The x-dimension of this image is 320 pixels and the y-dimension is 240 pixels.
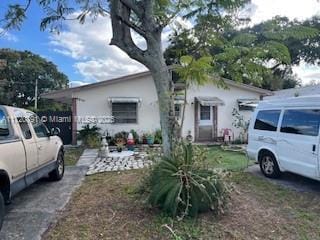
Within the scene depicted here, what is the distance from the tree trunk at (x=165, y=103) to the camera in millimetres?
5984

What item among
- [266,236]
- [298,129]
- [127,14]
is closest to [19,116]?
[127,14]

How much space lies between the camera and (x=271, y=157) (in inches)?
329

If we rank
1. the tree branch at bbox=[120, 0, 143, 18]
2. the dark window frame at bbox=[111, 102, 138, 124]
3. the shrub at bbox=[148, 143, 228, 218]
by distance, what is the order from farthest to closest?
the dark window frame at bbox=[111, 102, 138, 124]
the tree branch at bbox=[120, 0, 143, 18]
the shrub at bbox=[148, 143, 228, 218]

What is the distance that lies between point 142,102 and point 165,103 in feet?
35.6

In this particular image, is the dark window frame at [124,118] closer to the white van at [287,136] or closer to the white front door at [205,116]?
the white front door at [205,116]

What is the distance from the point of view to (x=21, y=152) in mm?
5531

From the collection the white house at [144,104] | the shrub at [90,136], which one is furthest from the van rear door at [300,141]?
the shrub at [90,136]

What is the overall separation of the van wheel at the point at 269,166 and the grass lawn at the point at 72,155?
6164 millimetres

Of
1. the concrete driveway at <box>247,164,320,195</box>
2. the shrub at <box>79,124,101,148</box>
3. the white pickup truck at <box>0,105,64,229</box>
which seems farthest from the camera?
the shrub at <box>79,124,101,148</box>

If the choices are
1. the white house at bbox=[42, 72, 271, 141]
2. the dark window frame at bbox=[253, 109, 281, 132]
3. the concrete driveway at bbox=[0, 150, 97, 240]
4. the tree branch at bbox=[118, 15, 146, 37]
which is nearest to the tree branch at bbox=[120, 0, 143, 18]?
the tree branch at bbox=[118, 15, 146, 37]

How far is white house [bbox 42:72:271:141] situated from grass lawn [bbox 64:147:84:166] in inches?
65.9

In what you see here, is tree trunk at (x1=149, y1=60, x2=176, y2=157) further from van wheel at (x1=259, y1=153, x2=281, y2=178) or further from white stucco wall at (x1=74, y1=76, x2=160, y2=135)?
white stucco wall at (x1=74, y1=76, x2=160, y2=135)

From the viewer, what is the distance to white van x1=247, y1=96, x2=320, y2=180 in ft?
22.5

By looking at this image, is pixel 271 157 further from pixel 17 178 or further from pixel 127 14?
pixel 17 178
